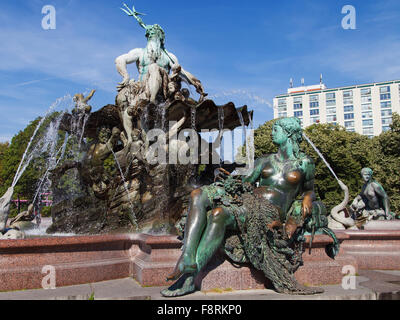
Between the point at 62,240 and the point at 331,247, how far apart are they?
389 centimetres

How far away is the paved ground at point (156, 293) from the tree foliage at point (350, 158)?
22.4 m

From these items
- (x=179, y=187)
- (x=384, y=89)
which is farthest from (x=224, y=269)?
(x=384, y=89)

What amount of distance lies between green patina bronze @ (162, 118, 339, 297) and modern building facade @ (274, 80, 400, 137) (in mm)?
87888

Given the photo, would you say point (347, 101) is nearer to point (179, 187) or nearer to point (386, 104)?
point (386, 104)

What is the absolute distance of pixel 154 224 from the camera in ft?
26.0

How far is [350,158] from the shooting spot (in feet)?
103

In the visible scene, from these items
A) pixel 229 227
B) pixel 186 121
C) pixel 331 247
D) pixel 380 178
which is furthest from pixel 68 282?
pixel 380 178

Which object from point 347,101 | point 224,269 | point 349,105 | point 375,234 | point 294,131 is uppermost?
point 347,101

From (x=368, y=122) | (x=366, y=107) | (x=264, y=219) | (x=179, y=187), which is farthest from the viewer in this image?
(x=368, y=122)

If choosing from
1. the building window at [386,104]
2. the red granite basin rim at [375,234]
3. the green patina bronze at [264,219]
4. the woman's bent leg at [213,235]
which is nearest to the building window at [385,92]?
the building window at [386,104]

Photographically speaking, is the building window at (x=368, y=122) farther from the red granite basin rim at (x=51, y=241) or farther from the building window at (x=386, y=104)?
the red granite basin rim at (x=51, y=241)

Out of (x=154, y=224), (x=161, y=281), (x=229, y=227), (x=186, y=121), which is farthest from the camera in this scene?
(x=186, y=121)

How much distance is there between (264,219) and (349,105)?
96748 mm
